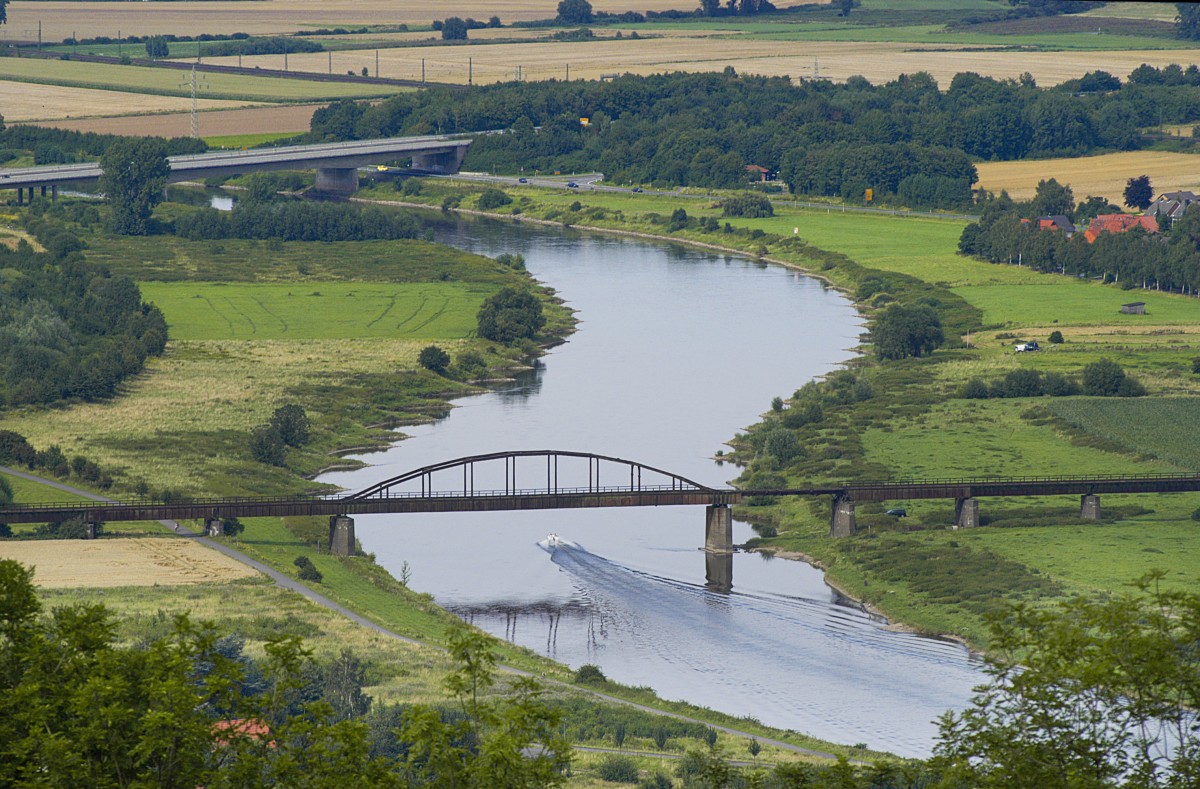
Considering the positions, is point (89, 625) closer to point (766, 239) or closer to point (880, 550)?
point (880, 550)

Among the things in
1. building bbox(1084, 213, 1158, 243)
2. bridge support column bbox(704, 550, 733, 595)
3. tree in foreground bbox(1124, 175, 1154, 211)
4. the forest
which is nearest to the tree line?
bridge support column bbox(704, 550, 733, 595)

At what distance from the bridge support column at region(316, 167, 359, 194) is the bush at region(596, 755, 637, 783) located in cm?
13705

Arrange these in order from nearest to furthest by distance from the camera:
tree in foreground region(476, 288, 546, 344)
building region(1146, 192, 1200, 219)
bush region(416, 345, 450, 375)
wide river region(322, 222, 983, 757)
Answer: wide river region(322, 222, 983, 757), bush region(416, 345, 450, 375), tree in foreground region(476, 288, 546, 344), building region(1146, 192, 1200, 219)

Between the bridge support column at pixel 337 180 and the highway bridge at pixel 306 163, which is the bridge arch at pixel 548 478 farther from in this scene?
the bridge support column at pixel 337 180

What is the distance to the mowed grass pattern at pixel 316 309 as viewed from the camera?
11606cm

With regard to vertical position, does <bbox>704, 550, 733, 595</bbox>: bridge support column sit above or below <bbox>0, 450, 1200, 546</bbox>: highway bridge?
below

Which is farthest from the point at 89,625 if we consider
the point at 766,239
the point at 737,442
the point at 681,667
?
the point at 766,239

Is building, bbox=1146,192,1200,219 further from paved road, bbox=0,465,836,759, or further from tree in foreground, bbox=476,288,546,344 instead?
paved road, bbox=0,465,836,759

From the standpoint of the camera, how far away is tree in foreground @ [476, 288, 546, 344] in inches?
4510

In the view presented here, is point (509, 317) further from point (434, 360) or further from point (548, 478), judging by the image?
point (548, 478)

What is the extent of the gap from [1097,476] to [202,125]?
449 ft

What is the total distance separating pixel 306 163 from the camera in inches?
6988

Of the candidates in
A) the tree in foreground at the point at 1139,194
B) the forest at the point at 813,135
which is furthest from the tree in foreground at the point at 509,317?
the forest at the point at 813,135

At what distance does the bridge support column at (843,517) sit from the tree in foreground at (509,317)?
41.5m
